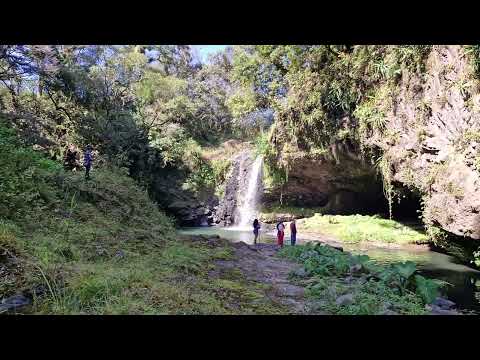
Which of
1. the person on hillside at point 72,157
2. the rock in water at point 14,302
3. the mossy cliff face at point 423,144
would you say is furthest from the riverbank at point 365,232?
the rock in water at point 14,302

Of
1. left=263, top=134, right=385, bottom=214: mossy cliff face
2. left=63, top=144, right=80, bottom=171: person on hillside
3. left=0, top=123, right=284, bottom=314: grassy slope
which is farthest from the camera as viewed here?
left=263, top=134, right=385, bottom=214: mossy cliff face

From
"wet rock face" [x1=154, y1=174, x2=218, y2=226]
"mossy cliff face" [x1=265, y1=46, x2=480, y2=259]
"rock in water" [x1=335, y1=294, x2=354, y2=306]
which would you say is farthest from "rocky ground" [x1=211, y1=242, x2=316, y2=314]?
"wet rock face" [x1=154, y1=174, x2=218, y2=226]

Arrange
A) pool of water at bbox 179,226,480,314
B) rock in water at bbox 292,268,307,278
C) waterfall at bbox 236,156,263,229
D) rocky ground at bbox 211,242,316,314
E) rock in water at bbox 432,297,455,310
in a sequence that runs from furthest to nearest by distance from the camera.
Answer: waterfall at bbox 236,156,263,229 → pool of water at bbox 179,226,480,314 → rock in water at bbox 292,268,307,278 → rock in water at bbox 432,297,455,310 → rocky ground at bbox 211,242,316,314

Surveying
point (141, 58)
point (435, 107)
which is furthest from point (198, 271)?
point (141, 58)

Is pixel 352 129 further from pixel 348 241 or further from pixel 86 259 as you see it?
pixel 86 259

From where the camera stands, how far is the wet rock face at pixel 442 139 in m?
10.2

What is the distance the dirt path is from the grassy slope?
0.96ft

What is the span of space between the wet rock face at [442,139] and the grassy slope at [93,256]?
20.5 feet

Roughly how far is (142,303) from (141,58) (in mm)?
18742

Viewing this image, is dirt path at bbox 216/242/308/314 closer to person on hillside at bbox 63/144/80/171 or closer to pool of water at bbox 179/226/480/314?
pool of water at bbox 179/226/480/314

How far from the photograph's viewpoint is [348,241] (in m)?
16.7

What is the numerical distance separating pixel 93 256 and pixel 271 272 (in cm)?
373

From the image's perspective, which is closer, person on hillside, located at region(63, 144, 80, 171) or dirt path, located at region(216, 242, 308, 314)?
dirt path, located at region(216, 242, 308, 314)

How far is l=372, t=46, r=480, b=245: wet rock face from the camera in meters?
10.2
